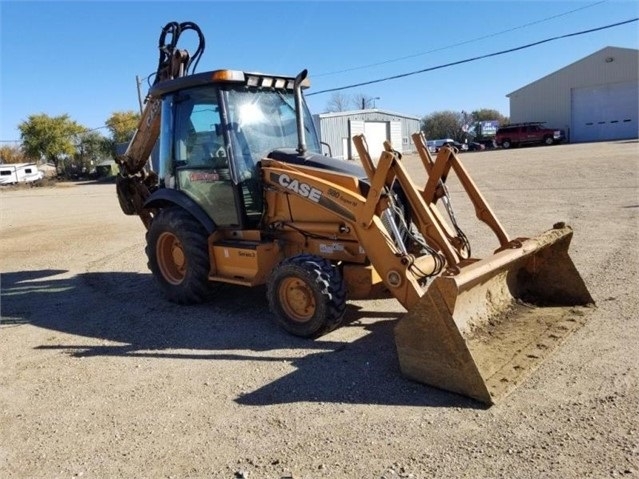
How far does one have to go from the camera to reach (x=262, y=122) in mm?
6301

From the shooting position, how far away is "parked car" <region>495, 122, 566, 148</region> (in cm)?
4091

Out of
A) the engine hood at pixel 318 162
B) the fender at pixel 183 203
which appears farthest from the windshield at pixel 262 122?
the fender at pixel 183 203

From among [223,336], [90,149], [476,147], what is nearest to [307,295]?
[223,336]

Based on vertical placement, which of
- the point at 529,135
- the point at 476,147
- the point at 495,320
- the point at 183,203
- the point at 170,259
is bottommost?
the point at 495,320

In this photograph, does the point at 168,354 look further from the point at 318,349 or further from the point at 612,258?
the point at 612,258

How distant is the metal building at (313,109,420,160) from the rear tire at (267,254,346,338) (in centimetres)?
3494

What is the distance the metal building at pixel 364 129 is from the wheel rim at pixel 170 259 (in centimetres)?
3333

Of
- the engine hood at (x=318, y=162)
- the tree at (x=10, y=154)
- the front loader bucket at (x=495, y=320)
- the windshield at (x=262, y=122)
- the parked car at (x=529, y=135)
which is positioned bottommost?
the front loader bucket at (x=495, y=320)

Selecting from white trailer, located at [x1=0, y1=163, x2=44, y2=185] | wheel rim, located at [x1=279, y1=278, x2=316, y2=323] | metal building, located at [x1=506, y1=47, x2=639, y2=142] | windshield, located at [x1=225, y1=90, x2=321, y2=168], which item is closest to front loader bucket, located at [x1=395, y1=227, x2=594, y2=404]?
wheel rim, located at [x1=279, y1=278, x2=316, y2=323]

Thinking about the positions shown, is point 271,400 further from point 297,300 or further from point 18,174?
point 18,174

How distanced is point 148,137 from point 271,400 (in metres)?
5.00

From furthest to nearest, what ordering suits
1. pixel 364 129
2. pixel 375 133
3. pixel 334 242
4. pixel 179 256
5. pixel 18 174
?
pixel 18 174 → pixel 375 133 → pixel 364 129 → pixel 179 256 → pixel 334 242

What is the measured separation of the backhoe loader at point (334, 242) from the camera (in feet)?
14.1

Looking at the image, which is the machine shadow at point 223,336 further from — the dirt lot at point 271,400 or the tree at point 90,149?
the tree at point 90,149
